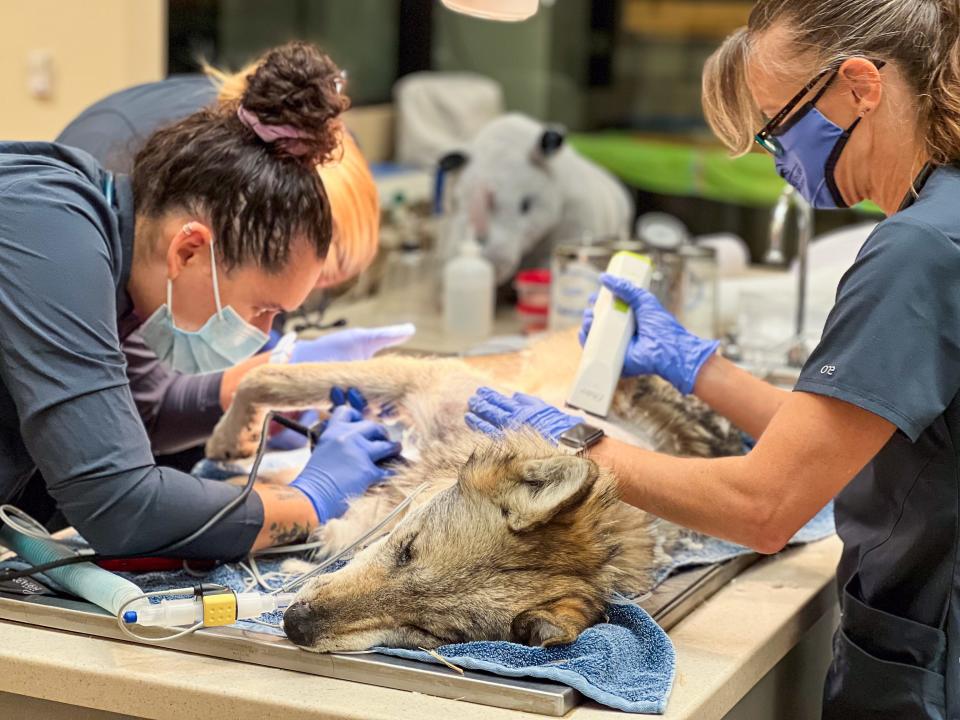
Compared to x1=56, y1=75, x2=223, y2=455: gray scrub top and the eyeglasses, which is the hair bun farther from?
the eyeglasses

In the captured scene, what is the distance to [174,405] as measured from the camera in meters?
2.18

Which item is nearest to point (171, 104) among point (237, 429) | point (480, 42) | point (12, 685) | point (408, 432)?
point (237, 429)

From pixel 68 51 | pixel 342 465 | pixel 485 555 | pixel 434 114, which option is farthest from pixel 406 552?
pixel 434 114

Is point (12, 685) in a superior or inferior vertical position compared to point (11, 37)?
inferior

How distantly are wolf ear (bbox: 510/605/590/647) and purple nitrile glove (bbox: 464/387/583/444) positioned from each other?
263 mm

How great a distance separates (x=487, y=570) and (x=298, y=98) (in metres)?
0.70

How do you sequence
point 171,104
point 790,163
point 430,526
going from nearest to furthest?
→ point 430,526, point 790,163, point 171,104

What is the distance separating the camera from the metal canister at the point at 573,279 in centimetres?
297

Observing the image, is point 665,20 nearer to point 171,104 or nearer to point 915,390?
point 171,104

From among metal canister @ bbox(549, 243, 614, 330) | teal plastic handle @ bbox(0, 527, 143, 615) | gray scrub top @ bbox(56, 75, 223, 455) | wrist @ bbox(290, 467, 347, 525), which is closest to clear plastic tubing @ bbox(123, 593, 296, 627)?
teal plastic handle @ bbox(0, 527, 143, 615)

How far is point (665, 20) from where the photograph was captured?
19.1 ft

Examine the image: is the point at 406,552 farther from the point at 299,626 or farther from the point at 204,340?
the point at 204,340

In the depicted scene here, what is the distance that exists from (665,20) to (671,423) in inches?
162

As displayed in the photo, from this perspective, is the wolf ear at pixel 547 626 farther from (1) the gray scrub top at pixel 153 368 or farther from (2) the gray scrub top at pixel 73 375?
(1) the gray scrub top at pixel 153 368
